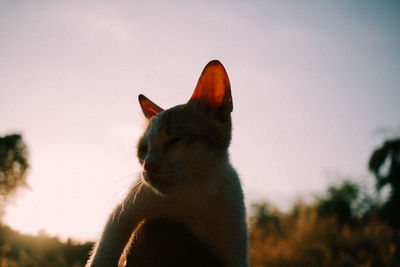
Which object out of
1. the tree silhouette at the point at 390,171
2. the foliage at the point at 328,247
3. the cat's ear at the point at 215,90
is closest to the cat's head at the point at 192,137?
the cat's ear at the point at 215,90

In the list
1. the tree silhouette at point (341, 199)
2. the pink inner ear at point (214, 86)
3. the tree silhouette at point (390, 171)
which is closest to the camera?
the pink inner ear at point (214, 86)

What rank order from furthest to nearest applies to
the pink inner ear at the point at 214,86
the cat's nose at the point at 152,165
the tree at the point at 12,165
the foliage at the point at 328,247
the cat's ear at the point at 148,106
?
the foliage at the point at 328,247, the tree at the point at 12,165, the cat's ear at the point at 148,106, the pink inner ear at the point at 214,86, the cat's nose at the point at 152,165

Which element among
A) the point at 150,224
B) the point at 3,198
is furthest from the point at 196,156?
the point at 3,198

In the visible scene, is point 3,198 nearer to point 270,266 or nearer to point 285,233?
point 270,266

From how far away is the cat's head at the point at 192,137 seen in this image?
4.43 feet

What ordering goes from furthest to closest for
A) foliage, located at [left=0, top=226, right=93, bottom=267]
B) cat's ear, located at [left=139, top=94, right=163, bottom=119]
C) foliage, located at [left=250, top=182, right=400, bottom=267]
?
foliage, located at [left=250, top=182, right=400, bottom=267] < foliage, located at [left=0, top=226, right=93, bottom=267] < cat's ear, located at [left=139, top=94, right=163, bottom=119]

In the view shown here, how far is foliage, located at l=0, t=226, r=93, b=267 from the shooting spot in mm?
2461

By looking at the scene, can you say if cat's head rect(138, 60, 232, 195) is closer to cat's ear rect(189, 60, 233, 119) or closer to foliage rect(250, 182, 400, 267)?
cat's ear rect(189, 60, 233, 119)

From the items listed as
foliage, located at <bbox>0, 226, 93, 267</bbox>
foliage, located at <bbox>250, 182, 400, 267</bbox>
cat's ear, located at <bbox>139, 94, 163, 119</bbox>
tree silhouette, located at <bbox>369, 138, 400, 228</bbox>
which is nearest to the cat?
cat's ear, located at <bbox>139, 94, 163, 119</bbox>

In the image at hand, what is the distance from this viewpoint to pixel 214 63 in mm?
1457

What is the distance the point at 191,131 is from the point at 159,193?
1.39 feet

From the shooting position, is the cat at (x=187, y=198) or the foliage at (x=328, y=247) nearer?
the cat at (x=187, y=198)

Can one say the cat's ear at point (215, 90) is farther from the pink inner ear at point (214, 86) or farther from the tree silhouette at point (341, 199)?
the tree silhouette at point (341, 199)

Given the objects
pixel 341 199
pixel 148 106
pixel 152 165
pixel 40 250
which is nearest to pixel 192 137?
pixel 152 165
